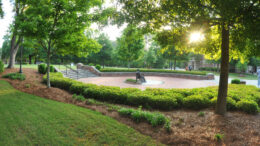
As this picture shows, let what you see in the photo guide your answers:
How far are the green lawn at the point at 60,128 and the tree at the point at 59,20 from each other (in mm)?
4086

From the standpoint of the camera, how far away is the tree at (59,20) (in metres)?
8.01

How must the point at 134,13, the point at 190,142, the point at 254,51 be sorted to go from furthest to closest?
1. the point at 254,51
2. the point at 134,13
3. the point at 190,142

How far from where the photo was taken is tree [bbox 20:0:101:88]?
26.3 ft

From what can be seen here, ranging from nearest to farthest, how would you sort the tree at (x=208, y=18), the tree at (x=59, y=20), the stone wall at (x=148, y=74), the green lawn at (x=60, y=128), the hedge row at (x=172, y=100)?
1. the tree at (x=208, y=18)
2. the green lawn at (x=60, y=128)
3. the hedge row at (x=172, y=100)
4. the tree at (x=59, y=20)
5. the stone wall at (x=148, y=74)

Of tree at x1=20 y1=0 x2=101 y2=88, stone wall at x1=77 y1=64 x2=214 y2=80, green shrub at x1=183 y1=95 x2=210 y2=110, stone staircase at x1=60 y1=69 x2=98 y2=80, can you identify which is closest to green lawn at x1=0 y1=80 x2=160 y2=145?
green shrub at x1=183 y1=95 x2=210 y2=110

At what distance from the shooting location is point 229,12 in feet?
10.3

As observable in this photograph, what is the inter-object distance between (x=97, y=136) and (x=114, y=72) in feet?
63.6

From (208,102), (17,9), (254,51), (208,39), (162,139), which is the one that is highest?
(17,9)

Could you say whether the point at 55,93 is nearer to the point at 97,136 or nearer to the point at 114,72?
the point at 97,136

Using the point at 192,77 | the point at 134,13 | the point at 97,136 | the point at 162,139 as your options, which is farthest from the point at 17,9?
the point at 192,77

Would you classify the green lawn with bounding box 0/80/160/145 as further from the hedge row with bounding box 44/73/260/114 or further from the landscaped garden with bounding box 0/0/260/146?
the hedge row with bounding box 44/73/260/114

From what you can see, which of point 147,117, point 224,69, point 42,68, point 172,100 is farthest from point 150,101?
point 42,68

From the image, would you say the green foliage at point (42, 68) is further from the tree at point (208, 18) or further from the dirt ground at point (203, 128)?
the tree at point (208, 18)

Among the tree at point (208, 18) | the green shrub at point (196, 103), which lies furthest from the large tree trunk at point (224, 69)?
the green shrub at point (196, 103)
